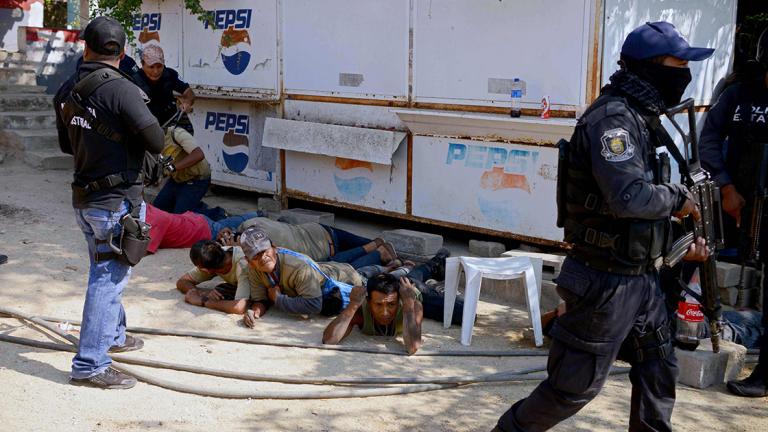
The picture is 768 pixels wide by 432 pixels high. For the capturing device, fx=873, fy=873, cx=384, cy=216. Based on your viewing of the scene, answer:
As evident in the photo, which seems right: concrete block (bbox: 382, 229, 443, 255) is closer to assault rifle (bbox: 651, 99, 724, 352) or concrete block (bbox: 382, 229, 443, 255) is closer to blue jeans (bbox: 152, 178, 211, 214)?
blue jeans (bbox: 152, 178, 211, 214)

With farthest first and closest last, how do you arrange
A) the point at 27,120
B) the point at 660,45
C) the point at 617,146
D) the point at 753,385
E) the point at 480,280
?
the point at 27,120 < the point at 480,280 < the point at 753,385 < the point at 660,45 < the point at 617,146

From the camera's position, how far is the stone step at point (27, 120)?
40.9ft

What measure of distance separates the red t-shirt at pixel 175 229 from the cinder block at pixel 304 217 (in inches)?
32.1

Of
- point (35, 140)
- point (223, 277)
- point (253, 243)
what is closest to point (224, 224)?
point (223, 277)

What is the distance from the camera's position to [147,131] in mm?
4488

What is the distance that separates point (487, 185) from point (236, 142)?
11.2 feet

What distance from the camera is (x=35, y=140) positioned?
1202 centimetres

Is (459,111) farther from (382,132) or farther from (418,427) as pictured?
(418,427)

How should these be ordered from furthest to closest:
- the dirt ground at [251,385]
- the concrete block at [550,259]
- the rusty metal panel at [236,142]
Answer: the rusty metal panel at [236,142]
the concrete block at [550,259]
the dirt ground at [251,385]

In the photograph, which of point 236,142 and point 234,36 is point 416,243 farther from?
point 234,36

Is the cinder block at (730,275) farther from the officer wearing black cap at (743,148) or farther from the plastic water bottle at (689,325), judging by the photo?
the plastic water bottle at (689,325)

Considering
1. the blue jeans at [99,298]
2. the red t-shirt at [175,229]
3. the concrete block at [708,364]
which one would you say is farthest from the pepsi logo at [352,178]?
the concrete block at [708,364]

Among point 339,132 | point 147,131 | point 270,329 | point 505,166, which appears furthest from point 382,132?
point 147,131

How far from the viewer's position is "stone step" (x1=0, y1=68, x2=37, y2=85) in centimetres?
1457
